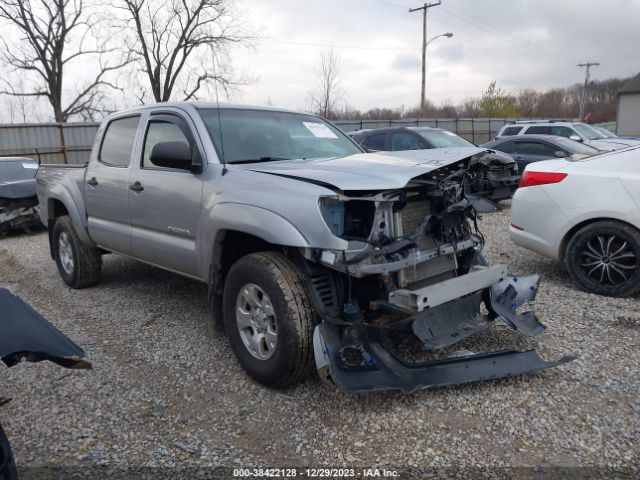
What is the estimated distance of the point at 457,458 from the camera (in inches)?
107

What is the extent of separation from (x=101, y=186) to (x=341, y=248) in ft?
10.5

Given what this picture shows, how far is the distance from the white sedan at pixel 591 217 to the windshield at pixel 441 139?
207 inches

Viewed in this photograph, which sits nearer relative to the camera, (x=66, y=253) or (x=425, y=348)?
(x=425, y=348)

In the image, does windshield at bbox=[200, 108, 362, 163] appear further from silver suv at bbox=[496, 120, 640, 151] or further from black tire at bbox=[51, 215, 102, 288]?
silver suv at bbox=[496, 120, 640, 151]

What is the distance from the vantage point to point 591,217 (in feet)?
16.3

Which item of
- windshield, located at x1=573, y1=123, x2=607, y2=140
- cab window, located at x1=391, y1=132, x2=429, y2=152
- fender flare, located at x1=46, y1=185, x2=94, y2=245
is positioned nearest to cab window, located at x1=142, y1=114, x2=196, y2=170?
fender flare, located at x1=46, y1=185, x2=94, y2=245

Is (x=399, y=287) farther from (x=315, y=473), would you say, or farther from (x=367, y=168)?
(x=315, y=473)

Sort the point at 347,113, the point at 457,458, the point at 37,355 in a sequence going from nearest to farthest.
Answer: the point at 37,355 → the point at 457,458 → the point at 347,113

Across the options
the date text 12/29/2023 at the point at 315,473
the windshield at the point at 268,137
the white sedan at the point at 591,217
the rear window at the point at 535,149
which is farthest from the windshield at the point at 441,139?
the date text 12/29/2023 at the point at 315,473

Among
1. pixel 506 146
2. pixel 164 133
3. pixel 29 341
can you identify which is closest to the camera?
pixel 29 341

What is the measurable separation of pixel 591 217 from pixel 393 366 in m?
2.97

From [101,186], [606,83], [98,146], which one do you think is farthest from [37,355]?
[606,83]

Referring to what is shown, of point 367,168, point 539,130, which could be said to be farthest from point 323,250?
point 539,130

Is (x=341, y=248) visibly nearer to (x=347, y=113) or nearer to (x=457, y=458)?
(x=457, y=458)
